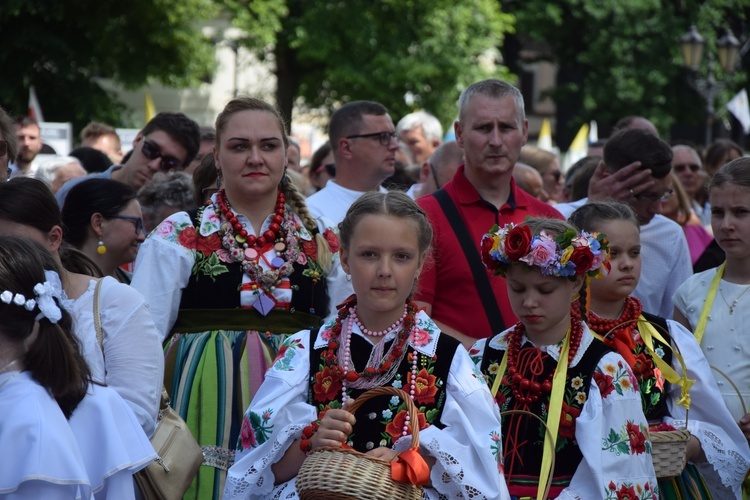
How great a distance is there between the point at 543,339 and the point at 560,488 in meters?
0.60

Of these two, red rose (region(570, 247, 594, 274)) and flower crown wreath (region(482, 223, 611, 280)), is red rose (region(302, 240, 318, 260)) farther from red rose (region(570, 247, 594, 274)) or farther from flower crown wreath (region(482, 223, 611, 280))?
red rose (region(570, 247, 594, 274))

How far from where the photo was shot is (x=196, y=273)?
4.89 m

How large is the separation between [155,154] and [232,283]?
2.49 metres

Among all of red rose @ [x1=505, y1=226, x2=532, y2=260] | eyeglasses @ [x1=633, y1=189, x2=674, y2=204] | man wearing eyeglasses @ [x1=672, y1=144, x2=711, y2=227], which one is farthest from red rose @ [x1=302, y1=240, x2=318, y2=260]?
man wearing eyeglasses @ [x1=672, y1=144, x2=711, y2=227]

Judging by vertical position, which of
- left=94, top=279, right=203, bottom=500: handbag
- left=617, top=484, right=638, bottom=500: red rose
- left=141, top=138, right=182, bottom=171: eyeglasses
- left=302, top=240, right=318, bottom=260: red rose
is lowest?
left=617, top=484, right=638, bottom=500: red rose

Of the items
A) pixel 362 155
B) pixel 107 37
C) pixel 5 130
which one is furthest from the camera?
pixel 107 37

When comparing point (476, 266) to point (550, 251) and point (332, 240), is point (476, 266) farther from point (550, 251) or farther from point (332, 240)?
point (550, 251)

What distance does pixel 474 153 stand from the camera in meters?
5.75

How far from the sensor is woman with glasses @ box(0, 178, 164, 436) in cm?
412

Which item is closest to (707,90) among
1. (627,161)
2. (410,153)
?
(410,153)

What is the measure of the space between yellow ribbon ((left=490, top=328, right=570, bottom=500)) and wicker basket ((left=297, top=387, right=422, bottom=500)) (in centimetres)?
77

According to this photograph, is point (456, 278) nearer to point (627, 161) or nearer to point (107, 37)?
point (627, 161)

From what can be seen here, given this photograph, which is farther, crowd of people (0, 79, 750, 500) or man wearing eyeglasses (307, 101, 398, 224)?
man wearing eyeglasses (307, 101, 398, 224)

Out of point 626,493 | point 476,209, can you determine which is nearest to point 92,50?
point 476,209
